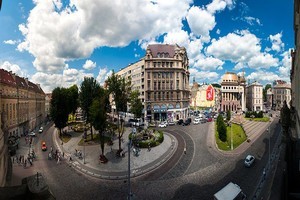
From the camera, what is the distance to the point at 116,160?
30.2 m

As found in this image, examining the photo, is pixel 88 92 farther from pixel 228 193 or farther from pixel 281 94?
pixel 281 94

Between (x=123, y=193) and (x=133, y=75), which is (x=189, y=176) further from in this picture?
(x=133, y=75)

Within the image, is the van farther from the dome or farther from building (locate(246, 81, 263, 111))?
building (locate(246, 81, 263, 111))

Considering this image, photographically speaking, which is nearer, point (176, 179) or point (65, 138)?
point (176, 179)

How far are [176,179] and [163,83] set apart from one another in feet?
157

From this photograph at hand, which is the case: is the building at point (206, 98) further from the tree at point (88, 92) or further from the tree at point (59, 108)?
the tree at point (59, 108)

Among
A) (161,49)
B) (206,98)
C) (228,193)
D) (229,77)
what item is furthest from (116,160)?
(206,98)

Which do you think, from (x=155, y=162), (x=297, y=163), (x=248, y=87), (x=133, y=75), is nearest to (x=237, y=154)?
(x=155, y=162)

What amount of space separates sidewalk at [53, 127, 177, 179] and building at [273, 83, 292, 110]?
11817cm

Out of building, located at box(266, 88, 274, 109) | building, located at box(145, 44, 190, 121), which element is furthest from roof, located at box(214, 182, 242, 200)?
building, located at box(266, 88, 274, 109)

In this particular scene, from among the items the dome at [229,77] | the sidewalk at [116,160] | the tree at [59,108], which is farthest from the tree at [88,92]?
the dome at [229,77]

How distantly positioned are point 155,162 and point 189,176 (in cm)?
629

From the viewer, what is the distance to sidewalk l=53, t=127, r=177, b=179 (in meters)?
26.1

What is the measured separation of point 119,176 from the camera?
24.8 meters
